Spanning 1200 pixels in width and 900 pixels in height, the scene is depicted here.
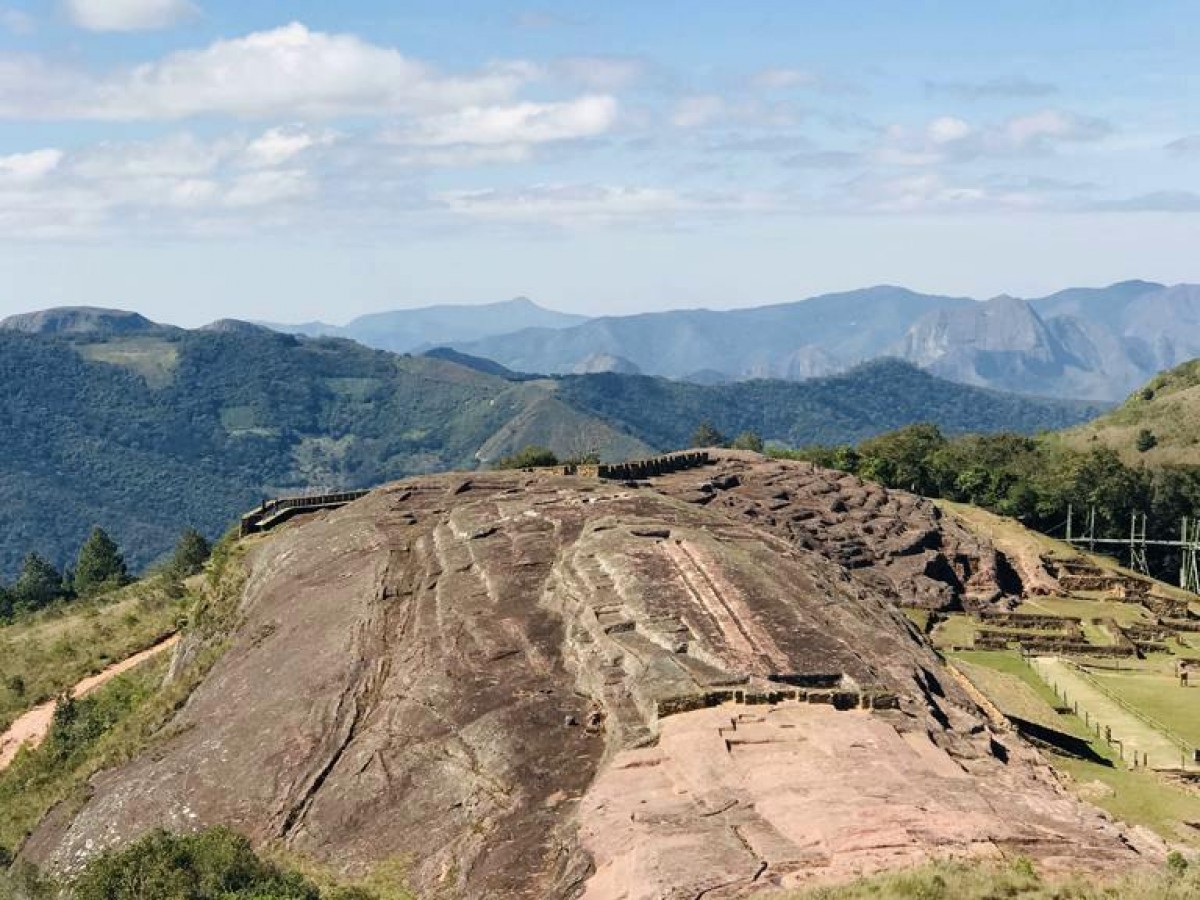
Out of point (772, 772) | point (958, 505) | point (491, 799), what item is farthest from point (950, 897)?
point (958, 505)

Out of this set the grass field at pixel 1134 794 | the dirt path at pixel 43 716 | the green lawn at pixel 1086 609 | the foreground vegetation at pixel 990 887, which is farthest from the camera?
the green lawn at pixel 1086 609

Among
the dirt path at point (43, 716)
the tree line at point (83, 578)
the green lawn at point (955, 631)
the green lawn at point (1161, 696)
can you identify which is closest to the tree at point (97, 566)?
the tree line at point (83, 578)

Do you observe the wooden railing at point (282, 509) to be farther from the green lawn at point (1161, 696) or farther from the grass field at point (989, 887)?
the grass field at point (989, 887)

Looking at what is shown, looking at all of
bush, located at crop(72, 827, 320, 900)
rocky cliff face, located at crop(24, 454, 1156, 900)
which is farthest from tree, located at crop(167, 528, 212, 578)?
bush, located at crop(72, 827, 320, 900)

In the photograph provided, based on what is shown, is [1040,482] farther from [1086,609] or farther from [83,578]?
[83,578]

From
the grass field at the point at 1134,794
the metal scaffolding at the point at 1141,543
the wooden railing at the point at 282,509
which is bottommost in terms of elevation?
the metal scaffolding at the point at 1141,543

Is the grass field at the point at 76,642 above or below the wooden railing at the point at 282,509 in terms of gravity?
below
